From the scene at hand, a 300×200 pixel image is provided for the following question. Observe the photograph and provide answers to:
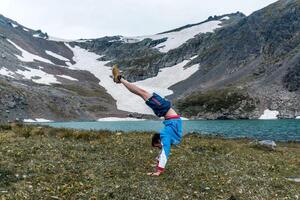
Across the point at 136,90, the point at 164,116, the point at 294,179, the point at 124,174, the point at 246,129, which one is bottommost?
the point at 246,129

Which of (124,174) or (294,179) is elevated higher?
(124,174)

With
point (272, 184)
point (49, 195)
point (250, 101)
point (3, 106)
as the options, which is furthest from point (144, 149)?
point (250, 101)

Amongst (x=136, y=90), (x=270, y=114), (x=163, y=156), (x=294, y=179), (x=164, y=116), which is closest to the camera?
(x=136, y=90)

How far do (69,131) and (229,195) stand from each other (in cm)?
2387

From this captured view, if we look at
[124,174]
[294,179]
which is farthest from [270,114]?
[124,174]

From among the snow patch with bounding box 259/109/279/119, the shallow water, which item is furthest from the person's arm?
the snow patch with bounding box 259/109/279/119

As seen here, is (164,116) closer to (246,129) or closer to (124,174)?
(124,174)

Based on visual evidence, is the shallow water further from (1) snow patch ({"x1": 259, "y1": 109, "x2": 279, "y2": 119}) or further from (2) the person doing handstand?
(2) the person doing handstand

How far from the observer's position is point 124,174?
2184cm

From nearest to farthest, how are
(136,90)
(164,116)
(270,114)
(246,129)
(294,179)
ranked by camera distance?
(136,90) < (164,116) < (294,179) < (246,129) < (270,114)

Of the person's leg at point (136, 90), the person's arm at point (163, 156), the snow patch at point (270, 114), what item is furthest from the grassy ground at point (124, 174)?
the snow patch at point (270, 114)

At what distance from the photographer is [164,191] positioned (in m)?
18.5

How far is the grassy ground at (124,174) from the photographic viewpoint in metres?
18.0

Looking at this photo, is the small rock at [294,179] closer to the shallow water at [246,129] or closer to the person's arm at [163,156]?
the person's arm at [163,156]
